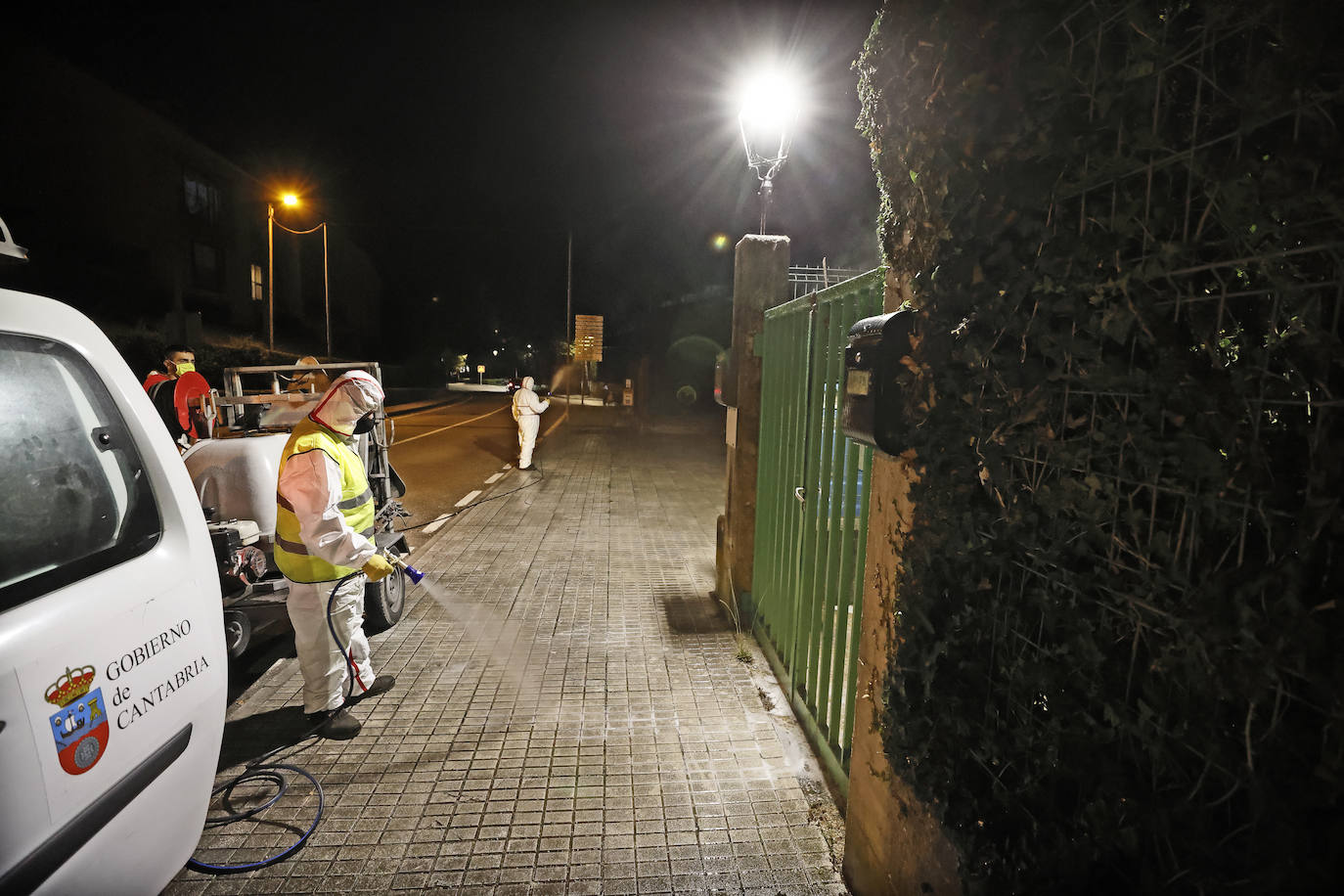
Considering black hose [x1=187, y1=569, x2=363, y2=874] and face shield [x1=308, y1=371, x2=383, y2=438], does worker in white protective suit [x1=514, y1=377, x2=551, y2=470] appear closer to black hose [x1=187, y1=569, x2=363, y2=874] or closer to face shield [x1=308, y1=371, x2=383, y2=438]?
face shield [x1=308, y1=371, x2=383, y2=438]

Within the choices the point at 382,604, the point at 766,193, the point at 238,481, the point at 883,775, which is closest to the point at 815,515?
the point at 883,775

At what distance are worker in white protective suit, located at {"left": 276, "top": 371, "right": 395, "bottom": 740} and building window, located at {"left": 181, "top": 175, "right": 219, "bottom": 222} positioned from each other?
114ft

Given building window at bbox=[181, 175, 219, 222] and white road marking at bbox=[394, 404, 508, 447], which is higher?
building window at bbox=[181, 175, 219, 222]

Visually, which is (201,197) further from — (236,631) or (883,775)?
(883,775)

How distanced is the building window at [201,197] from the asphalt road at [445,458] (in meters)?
15.5

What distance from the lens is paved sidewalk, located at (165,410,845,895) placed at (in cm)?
271

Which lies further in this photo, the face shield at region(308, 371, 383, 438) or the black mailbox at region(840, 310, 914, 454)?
the face shield at region(308, 371, 383, 438)

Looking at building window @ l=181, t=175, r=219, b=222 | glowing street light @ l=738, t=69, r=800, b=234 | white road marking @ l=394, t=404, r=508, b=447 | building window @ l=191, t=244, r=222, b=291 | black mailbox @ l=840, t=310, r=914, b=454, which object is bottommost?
white road marking @ l=394, t=404, r=508, b=447

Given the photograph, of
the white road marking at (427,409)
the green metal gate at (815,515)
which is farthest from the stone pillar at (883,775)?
the white road marking at (427,409)

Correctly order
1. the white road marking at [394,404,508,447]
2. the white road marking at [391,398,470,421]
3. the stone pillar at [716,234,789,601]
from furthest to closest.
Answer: the white road marking at [391,398,470,421] < the white road marking at [394,404,508,447] < the stone pillar at [716,234,789,601]

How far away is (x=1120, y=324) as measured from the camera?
124 centimetres

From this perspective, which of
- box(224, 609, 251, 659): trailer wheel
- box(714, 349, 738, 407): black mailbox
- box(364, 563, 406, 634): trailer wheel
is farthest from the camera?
box(714, 349, 738, 407): black mailbox

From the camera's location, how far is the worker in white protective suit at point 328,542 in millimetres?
3406

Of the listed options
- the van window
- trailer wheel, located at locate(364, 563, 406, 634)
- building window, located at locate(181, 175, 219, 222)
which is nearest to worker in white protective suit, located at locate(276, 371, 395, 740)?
trailer wheel, located at locate(364, 563, 406, 634)
